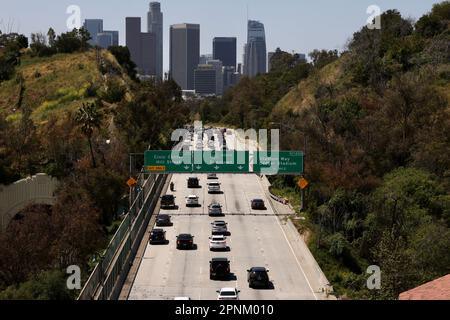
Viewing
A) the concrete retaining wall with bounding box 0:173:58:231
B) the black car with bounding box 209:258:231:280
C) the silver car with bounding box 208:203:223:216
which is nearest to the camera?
the black car with bounding box 209:258:231:280

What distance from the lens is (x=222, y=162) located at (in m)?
59.9

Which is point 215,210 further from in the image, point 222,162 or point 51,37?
point 51,37

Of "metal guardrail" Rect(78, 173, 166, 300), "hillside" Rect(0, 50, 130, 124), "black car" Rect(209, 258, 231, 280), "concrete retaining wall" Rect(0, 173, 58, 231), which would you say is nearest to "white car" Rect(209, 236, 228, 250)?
"metal guardrail" Rect(78, 173, 166, 300)

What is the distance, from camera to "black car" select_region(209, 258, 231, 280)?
39312 mm

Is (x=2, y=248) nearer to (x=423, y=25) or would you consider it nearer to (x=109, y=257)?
(x=109, y=257)

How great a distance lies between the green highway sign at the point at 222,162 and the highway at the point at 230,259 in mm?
3596

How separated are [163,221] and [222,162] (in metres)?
8.51

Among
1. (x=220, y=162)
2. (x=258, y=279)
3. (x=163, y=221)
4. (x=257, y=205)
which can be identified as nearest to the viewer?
(x=258, y=279)

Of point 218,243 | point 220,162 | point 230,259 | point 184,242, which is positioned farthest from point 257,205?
point 230,259

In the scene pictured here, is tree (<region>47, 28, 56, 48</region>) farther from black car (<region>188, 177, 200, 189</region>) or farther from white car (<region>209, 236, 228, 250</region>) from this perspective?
white car (<region>209, 236, 228, 250</region>)

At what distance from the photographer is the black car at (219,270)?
3931 centimetres

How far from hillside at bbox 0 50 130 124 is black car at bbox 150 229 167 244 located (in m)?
44.8
